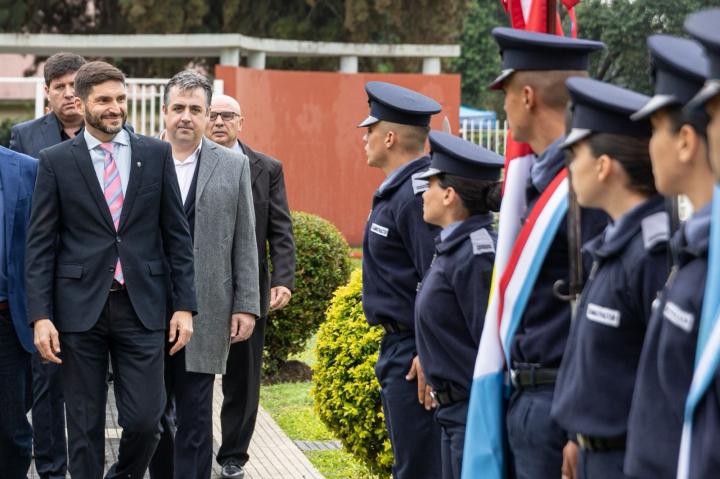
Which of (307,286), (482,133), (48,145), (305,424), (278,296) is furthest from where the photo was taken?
(482,133)

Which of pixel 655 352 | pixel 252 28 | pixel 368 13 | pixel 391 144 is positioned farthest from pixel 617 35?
pixel 655 352

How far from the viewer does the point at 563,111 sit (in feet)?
15.1

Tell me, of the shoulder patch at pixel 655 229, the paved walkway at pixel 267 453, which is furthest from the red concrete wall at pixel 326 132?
the shoulder patch at pixel 655 229

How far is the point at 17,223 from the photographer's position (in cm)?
666

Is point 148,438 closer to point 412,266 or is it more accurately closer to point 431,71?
point 412,266

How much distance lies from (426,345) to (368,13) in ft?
77.3

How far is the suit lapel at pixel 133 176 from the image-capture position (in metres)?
6.43

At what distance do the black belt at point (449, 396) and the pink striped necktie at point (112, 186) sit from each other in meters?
1.82

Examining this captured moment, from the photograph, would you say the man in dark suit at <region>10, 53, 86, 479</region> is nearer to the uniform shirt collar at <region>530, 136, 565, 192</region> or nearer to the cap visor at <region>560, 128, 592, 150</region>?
the uniform shirt collar at <region>530, 136, 565, 192</region>

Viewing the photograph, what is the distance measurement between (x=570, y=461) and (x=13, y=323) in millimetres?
3392

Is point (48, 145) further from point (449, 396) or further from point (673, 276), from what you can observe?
point (673, 276)

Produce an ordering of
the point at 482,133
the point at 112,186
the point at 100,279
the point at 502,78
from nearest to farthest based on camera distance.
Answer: the point at 502,78
the point at 100,279
the point at 112,186
the point at 482,133

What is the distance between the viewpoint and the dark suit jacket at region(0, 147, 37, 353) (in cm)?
653

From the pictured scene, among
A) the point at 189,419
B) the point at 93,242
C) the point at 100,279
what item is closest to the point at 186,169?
the point at 93,242
